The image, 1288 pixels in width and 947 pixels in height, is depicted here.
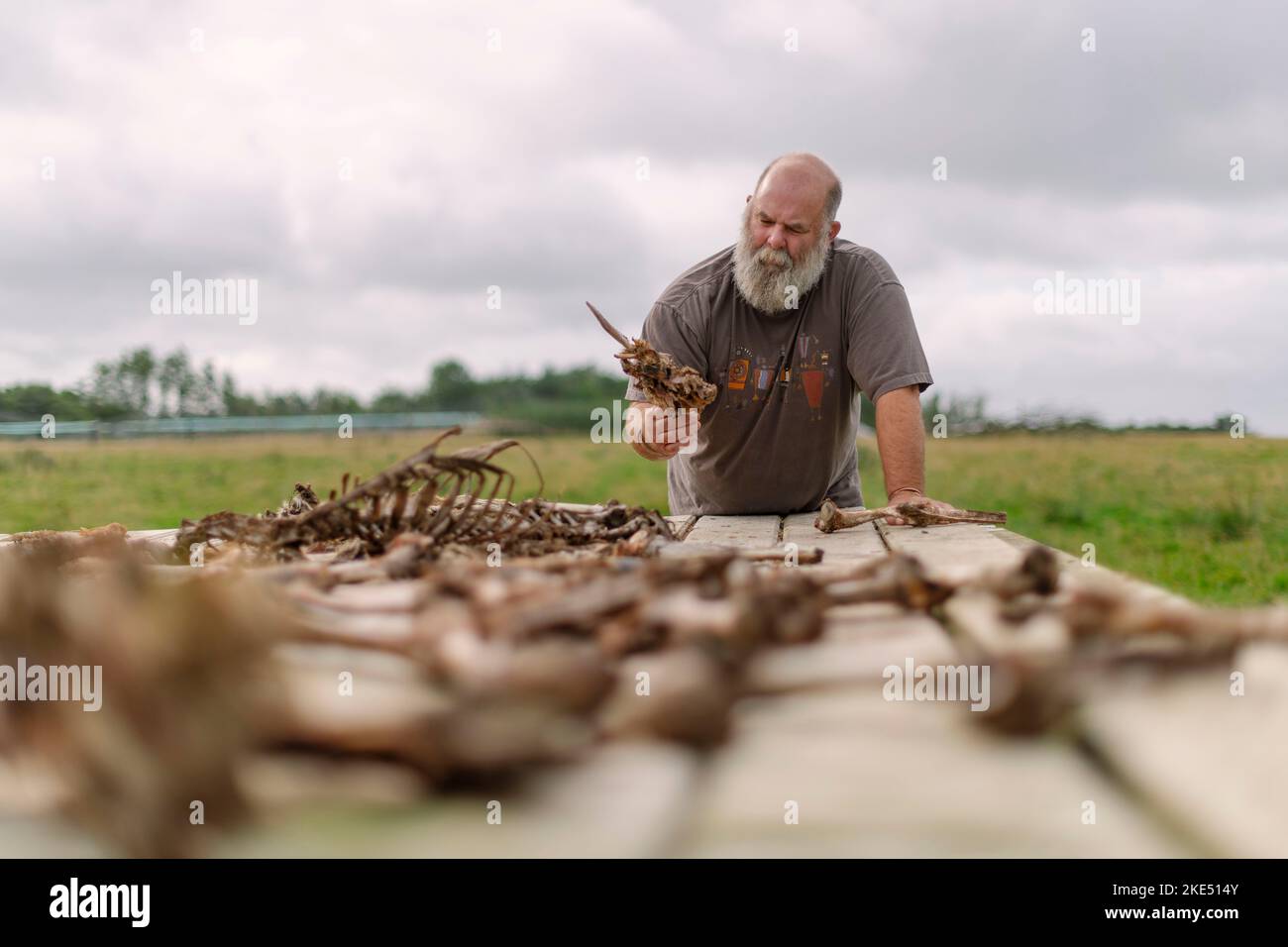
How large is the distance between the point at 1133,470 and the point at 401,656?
1787cm

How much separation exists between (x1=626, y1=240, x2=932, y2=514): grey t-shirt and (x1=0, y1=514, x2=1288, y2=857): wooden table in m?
3.83

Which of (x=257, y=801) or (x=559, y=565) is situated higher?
(x=559, y=565)

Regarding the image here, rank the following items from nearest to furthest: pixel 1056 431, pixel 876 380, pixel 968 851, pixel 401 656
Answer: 1. pixel 968 851
2. pixel 401 656
3. pixel 876 380
4. pixel 1056 431

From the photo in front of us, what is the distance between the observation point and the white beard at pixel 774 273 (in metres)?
4.89

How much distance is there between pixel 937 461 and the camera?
70.1 ft

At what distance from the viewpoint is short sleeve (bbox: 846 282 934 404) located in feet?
15.2

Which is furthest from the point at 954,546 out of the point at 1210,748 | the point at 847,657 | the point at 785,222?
the point at 785,222

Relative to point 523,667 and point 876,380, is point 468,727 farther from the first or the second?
point 876,380

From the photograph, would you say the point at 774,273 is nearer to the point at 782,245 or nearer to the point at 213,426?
the point at 782,245

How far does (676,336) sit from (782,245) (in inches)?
25.2

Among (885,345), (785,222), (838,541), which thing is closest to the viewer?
(838,541)

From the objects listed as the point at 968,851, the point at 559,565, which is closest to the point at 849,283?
the point at 559,565

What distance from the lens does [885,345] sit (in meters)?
4.69

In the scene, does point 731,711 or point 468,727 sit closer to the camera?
point 468,727
